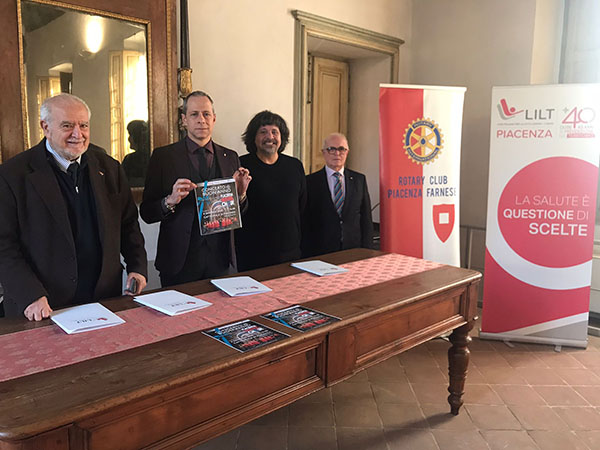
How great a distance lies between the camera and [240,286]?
2092 millimetres

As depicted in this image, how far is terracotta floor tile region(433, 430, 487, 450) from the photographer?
2.35 metres

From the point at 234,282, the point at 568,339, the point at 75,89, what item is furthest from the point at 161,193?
the point at 568,339

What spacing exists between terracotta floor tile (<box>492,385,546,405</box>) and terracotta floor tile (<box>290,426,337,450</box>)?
3.54 ft

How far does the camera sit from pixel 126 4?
2971 millimetres

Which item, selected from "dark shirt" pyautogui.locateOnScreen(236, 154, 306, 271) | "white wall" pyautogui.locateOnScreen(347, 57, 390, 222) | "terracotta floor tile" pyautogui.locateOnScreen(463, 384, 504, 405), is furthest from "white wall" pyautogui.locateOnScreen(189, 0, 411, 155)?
"terracotta floor tile" pyautogui.locateOnScreen(463, 384, 504, 405)

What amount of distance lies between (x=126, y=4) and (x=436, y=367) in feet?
9.80

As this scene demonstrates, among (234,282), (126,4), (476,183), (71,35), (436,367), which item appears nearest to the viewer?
(234,282)

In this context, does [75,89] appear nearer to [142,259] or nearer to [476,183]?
[142,259]

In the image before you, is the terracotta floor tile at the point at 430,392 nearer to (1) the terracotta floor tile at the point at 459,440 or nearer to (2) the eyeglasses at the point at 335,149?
(1) the terracotta floor tile at the point at 459,440

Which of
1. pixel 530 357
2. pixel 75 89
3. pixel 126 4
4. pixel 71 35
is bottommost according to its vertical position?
pixel 530 357

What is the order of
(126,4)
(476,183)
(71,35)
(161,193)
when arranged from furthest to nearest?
(476,183) < (126,4) < (71,35) < (161,193)

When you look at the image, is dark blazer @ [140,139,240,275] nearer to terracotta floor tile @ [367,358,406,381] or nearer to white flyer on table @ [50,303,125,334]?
white flyer on table @ [50,303,125,334]

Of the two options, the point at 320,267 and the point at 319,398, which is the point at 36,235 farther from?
the point at 319,398

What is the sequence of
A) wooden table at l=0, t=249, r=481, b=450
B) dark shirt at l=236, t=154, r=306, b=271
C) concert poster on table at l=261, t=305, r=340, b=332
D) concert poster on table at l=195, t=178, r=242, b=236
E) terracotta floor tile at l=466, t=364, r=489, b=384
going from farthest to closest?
terracotta floor tile at l=466, t=364, r=489, b=384 < dark shirt at l=236, t=154, r=306, b=271 < concert poster on table at l=195, t=178, r=242, b=236 < concert poster on table at l=261, t=305, r=340, b=332 < wooden table at l=0, t=249, r=481, b=450
